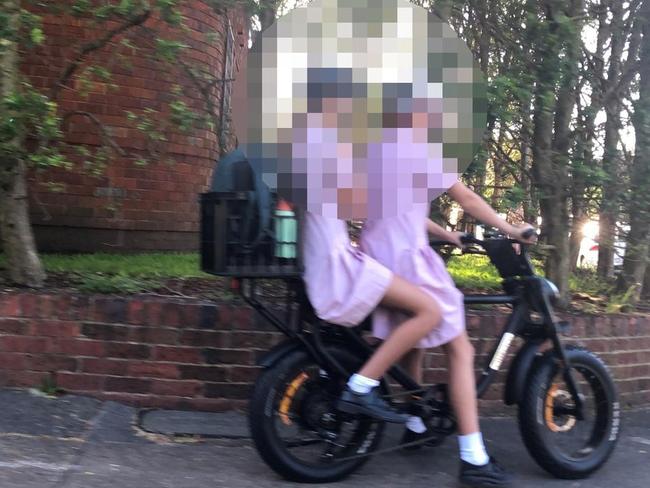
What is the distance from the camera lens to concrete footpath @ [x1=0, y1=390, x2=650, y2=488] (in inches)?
128

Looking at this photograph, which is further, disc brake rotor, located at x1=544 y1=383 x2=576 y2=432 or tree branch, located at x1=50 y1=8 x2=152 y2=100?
tree branch, located at x1=50 y1=8 x2=152 y2=100

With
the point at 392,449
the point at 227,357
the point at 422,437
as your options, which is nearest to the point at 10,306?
the point at 227,357

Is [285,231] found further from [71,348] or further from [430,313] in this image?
[71,348]

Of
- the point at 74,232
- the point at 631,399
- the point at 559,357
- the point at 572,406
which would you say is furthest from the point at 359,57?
the point at 74,232

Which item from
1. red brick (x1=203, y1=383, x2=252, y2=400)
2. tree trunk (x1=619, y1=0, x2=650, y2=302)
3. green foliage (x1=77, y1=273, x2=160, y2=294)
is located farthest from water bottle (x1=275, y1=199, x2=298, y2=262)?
tree trunk (x1=619, y1=0, x2=650, y2=302)

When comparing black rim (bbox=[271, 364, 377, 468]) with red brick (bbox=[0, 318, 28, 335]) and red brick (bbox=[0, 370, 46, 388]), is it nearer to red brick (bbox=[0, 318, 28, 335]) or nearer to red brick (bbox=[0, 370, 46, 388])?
red brick (bbox=[0, 370, 46, 388])

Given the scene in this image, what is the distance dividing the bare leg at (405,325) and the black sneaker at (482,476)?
0.60m

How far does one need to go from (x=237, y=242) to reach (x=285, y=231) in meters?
0.22

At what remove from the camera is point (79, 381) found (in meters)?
4.13

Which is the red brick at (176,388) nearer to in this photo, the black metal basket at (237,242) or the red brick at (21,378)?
the red brick at (21,378)

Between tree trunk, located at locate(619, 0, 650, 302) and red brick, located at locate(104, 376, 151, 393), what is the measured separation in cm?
337

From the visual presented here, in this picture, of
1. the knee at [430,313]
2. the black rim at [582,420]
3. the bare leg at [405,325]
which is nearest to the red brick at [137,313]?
the bare leg at [405,325]

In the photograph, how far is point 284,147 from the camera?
10.2 feet

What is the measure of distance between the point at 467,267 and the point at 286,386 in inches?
139
